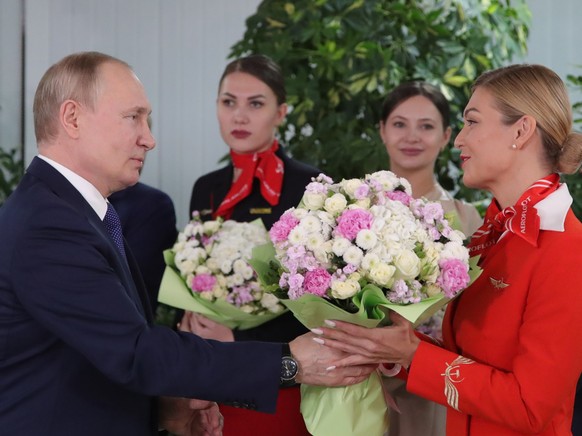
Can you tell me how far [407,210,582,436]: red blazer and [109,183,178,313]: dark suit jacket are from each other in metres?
1.32

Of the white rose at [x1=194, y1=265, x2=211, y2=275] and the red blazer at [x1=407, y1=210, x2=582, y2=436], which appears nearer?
the red blazer at [x1=407, y1=210, x2=582, y2=436]

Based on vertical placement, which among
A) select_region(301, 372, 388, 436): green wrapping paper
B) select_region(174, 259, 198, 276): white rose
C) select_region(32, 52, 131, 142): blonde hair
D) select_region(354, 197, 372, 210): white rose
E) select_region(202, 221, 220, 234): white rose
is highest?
select_region(32, 52, 131, 142): blonde hair

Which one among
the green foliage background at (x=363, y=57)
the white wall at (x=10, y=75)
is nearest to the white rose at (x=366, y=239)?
the green foliage background at (x=363, y=57)

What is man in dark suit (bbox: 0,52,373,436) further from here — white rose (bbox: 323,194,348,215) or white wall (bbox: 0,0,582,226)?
white wall (bbox: 0,0,582,226)

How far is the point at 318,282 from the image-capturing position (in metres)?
2.02

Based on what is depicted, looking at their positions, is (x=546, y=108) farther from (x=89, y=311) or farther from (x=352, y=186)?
(x=89, y=311)

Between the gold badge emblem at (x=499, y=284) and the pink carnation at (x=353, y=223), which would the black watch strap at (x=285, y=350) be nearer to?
the pink carnation at (x=353, y=223)

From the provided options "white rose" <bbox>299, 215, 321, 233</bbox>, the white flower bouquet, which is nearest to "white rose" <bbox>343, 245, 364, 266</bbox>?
the white flower bouquet

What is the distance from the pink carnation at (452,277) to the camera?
203 centimetres

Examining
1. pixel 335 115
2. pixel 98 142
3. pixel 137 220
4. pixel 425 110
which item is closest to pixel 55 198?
pixel 98 142

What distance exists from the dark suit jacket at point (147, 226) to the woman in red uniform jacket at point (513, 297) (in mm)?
1240

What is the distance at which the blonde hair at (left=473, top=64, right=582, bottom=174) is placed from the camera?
2.22 metres

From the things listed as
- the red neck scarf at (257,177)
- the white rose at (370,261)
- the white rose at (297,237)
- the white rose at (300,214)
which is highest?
the white rose at (300,214)

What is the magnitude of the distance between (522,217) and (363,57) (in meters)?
2.19
